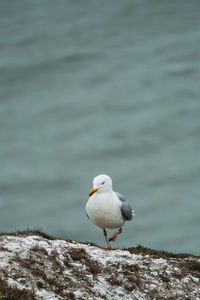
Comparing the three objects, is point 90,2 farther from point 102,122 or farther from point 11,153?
point 11,153

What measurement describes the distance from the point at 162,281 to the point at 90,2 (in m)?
81.9

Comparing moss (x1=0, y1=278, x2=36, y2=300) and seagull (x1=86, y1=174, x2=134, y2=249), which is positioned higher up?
seagull (x1=86, y1=174, x2=134, y2=249)

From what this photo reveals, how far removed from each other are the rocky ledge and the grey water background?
3205 cm

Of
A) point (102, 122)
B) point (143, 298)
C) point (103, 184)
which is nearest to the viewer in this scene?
point (143, 298)

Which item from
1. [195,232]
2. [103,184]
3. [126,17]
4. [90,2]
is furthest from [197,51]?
[103,184]

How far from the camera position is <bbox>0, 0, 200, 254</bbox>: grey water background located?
52438mm

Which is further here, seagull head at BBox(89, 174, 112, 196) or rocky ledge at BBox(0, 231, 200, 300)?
seagull head at BBox(89, 174, 112, 196)

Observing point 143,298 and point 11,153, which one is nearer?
point 143,298

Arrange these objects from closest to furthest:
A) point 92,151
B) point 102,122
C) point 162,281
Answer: point 162,281, point 92,151, point 102,122

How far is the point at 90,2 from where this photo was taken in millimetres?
89188

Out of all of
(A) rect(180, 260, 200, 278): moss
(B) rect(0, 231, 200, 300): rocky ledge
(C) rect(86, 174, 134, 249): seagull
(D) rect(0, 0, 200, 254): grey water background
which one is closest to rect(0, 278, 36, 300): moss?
(B) rect(0, 231, 200, 300): rocky ledge

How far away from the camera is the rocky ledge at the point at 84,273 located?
10.4m

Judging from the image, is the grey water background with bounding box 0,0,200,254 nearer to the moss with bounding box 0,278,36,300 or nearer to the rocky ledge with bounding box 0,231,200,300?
the rocky ledge with bounding box 0,231,200,300

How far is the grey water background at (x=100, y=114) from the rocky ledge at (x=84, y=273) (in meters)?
32.1
